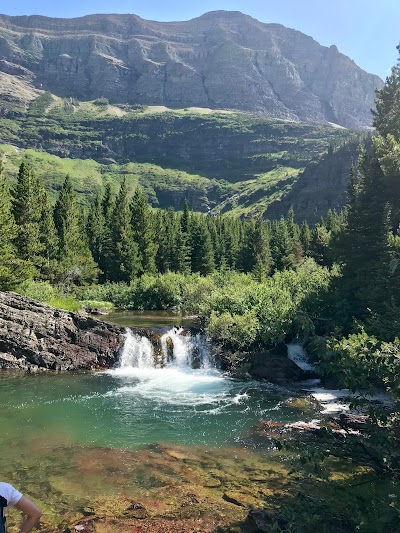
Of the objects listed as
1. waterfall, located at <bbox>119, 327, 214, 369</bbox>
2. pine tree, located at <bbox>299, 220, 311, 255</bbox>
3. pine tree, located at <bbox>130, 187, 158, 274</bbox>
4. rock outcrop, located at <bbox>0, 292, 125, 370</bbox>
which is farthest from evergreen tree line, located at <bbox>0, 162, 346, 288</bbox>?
waterfall, located at <bbox>119, 327, 214, 369</bbox>

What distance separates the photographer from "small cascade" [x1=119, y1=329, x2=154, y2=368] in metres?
27.0

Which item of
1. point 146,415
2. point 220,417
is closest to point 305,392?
point 220,417

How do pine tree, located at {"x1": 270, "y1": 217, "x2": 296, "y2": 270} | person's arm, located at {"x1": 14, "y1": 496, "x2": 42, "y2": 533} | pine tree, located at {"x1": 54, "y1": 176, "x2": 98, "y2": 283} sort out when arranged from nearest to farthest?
person's arm, located at {"x1": 14, "y1": 496, "x2": 42, "y2": 533} < pine tree, located at {"x1": 54, "y1": 176, "x2": 98, "y2": 283} < pine tree, located at {"x1": 270, "y1": 217, "x2": 296, "y2": 270}

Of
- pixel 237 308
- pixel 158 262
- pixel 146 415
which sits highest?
pixel 158 262

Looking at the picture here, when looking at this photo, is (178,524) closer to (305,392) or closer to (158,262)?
(305,392)

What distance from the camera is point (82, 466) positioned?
507 inches

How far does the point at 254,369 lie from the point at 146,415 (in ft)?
27.9

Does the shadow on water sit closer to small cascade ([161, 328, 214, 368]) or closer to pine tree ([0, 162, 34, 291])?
small cascade ([161, 328, 214, 368])

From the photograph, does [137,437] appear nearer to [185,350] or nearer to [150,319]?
[185,350]

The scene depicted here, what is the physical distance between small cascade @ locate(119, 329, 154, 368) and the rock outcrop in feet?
1.54

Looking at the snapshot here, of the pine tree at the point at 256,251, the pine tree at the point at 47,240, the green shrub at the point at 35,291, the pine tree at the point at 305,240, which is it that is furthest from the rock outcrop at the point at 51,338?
the pine tree at the point at 305,240

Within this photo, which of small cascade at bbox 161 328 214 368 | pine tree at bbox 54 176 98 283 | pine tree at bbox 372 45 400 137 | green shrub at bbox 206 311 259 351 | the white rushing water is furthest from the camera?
pine tree at bbox 54 176 98 283

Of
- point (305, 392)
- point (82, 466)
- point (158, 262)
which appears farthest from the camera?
point (158, 262)

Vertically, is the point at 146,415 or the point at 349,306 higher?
the point at 349,306
